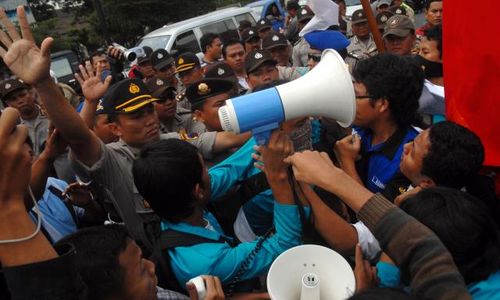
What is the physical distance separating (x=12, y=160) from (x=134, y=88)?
1.62m

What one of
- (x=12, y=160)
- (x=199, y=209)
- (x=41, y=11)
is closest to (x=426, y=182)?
(x=199, y=209)

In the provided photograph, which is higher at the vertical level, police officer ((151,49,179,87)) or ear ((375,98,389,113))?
ear ((375,98,389,113))

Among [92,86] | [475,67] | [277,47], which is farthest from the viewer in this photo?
[277,47]

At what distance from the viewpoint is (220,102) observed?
2.94m

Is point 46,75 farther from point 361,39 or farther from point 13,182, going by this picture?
point 361,39

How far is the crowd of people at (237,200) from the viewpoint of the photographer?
1002 millimetres

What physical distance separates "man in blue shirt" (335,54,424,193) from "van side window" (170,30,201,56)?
26.7 ft

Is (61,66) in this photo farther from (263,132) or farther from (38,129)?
(263,132)

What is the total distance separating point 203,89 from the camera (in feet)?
9.96

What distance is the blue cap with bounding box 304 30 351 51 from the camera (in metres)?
3.51

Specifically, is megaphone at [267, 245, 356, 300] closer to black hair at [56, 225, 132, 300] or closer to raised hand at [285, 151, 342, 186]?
raised hand at [285, 151, 342, 186]

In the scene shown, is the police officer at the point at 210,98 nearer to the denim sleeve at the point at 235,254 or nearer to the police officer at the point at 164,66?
the denim sleeve at the point at 235,254

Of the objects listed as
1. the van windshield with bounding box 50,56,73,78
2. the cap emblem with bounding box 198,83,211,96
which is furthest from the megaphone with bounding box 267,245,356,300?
the van windshield with bounding box 50,56,73,78

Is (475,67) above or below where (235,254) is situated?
above
